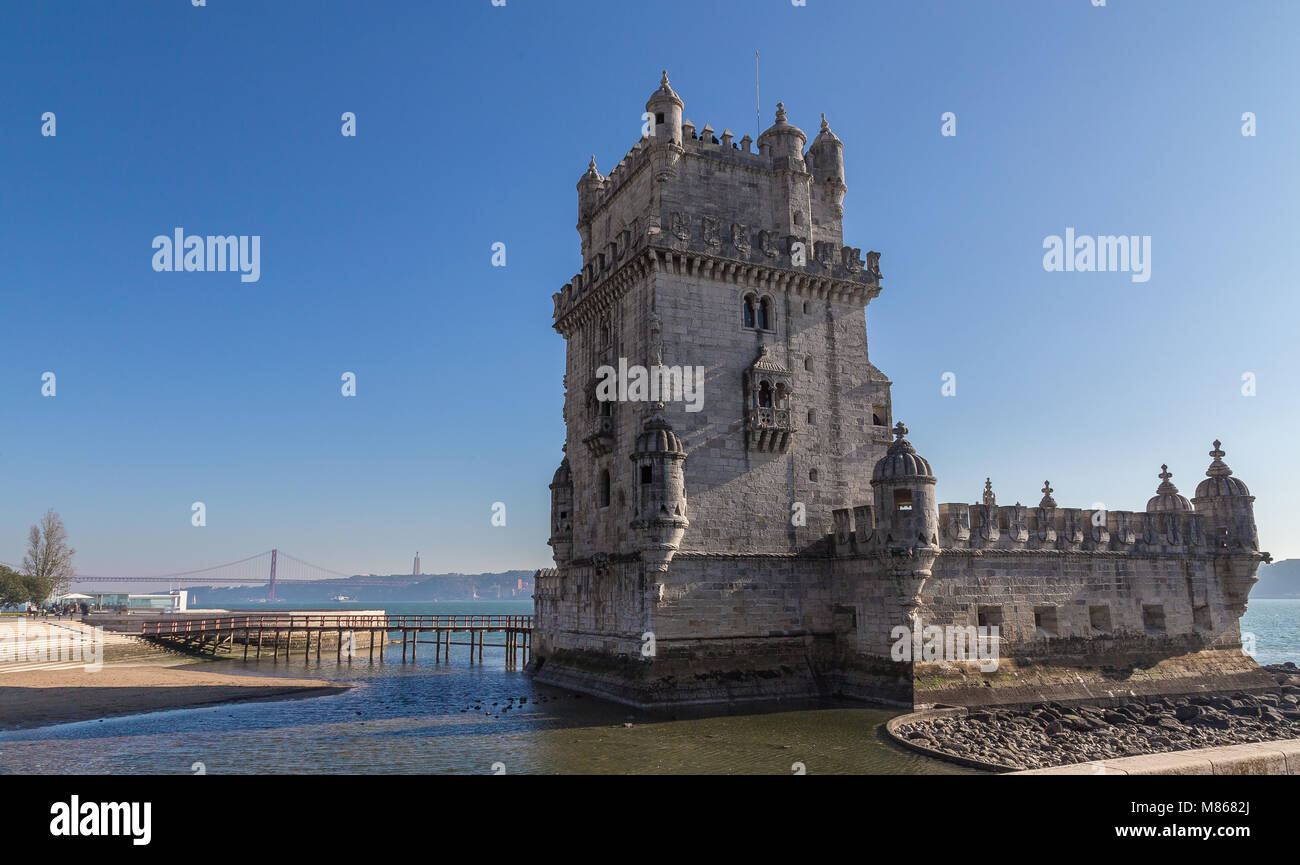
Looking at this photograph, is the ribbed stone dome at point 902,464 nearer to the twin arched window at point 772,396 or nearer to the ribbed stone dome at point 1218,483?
the twin arched window at point 772,396

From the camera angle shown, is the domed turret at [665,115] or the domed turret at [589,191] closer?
the domed turret at [665,115]

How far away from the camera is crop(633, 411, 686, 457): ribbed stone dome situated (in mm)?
28203

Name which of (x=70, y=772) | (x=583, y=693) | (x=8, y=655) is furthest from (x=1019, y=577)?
(x=8, y=655)

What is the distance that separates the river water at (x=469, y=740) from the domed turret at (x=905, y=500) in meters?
5.86

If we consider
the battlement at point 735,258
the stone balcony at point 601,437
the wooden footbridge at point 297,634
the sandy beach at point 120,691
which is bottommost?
the wooden footbridge at point 297,634

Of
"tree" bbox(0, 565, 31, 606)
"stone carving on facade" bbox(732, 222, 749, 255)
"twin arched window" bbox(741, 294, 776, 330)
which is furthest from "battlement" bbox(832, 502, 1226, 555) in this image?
"tree" bbox(0, 565, 31, 606)

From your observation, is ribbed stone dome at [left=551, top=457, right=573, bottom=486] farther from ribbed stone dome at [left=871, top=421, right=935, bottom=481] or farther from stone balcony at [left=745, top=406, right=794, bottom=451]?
ribbed stone dome at [left=871, top=421, right=935, bottom=481]

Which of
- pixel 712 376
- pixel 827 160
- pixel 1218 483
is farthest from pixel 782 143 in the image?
pixel 1218 483

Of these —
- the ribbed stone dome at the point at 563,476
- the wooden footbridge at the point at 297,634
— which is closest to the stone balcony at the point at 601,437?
the ribbed stone dome at the point at 563,476

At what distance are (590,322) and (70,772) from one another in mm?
23903

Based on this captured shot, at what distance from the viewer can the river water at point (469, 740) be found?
64.3ft

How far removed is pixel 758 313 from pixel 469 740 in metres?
18.8
